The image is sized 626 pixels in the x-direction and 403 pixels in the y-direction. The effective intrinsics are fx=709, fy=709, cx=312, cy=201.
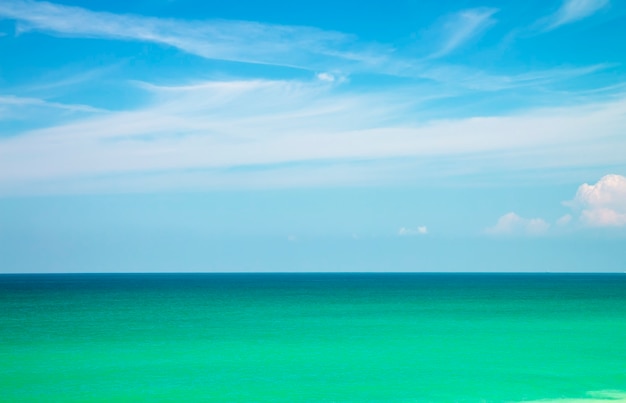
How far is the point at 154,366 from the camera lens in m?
27.3

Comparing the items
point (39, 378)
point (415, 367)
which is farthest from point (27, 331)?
point (415, 367)

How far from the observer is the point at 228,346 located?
3328 centimetres

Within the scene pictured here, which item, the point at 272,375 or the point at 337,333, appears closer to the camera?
the point at 272,375

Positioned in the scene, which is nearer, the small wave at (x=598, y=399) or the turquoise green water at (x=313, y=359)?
the small wave at (x=598, y=399)

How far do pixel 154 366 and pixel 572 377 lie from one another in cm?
1539

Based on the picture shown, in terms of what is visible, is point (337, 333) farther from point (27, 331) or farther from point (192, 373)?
point (27, 331)

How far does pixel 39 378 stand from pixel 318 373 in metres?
9.81

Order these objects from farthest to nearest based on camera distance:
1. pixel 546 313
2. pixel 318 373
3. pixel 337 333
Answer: pixel 546 313 → pixel 337 333 → pixel 318 373

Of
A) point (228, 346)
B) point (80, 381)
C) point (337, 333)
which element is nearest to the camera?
point (80, 381)

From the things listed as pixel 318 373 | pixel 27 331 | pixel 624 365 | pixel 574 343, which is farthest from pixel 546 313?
pixel 27 331

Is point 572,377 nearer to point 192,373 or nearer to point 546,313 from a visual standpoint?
point 192,373

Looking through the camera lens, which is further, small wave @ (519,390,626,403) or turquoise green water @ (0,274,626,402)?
turquoise green water @ (0,274,626,402)

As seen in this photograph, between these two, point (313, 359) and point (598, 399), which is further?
point (313, 359)

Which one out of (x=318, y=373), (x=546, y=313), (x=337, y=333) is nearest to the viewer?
(x=318, y=373)
